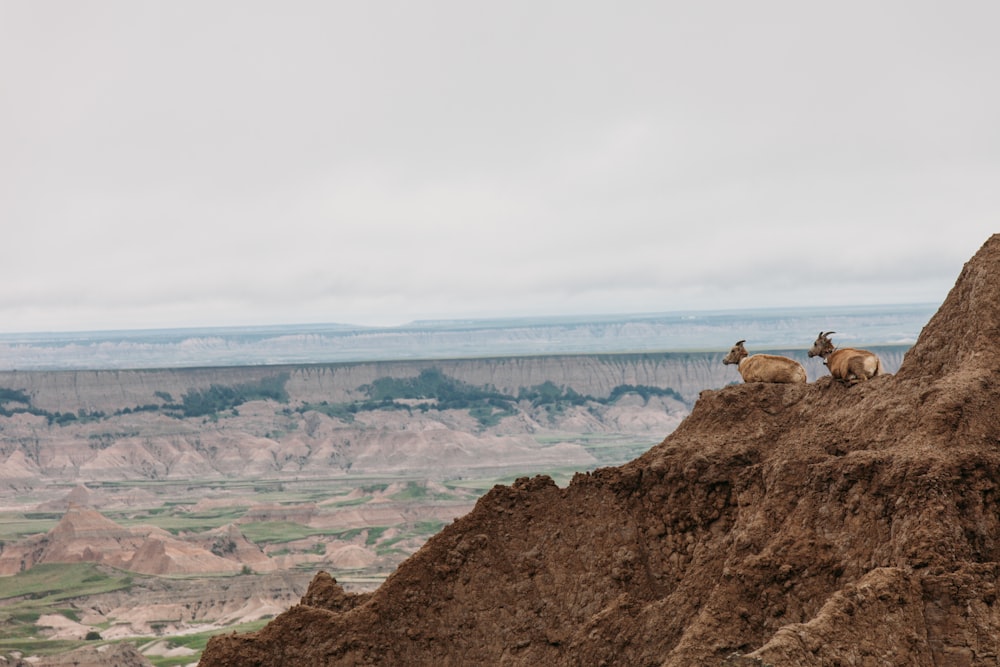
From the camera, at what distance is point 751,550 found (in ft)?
67.0

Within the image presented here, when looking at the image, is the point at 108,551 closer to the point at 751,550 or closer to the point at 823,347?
the point at 823,347

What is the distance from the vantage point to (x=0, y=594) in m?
117

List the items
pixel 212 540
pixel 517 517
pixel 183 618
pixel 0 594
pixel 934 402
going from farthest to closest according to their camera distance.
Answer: pixel 212 540 < pixel 0 594 < pixel 183 618 < pixel 517 517 < pixel 934 402

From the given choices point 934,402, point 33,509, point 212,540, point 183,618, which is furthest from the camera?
point 33,509

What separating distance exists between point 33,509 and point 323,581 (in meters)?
160

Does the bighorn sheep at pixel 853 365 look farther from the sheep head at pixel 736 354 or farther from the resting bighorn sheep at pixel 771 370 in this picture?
the sheep head at pixel 736 354

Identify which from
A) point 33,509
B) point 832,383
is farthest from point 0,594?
point 832,383

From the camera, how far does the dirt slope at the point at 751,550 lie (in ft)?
57.1

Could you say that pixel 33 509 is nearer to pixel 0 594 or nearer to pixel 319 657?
pixel 0 594

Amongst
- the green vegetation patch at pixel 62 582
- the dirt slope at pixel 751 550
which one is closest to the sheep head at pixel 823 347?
the dirt slope at pixel 751 550

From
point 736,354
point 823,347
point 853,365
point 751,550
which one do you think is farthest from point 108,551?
point 751,550

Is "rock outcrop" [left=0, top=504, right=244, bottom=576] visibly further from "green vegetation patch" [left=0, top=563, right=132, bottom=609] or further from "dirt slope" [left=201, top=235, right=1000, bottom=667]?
"dirt slope" [left=201, top=235, right=1000, bottom=667]

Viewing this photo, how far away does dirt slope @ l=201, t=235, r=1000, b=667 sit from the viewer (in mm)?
17406

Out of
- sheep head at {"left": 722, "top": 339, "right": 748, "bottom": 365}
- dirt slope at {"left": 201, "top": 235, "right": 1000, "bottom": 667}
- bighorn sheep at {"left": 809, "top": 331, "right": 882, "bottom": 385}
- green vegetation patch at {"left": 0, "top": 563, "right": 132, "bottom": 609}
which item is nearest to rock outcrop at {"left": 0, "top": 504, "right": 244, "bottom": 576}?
green vegetation patch at {"left": 0, "top": 563, "right": 132, "bottom": 609}
